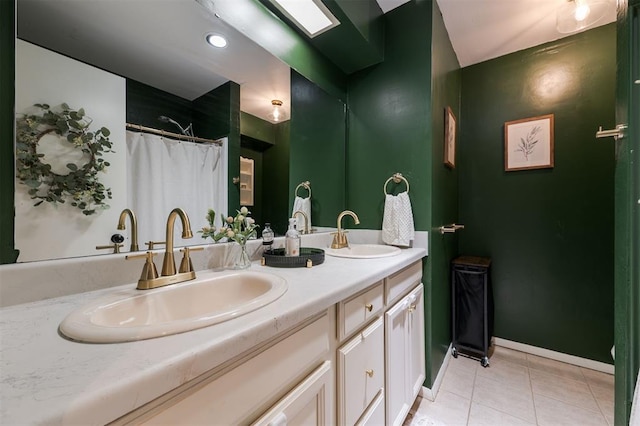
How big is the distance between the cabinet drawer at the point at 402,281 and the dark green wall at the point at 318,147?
0.63 m

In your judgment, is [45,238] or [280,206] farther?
[280,206]

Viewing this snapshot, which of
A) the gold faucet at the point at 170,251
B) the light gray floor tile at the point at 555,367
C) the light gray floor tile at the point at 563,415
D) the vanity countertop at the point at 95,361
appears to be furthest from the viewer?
the light gray floor tile at the point at 555,367

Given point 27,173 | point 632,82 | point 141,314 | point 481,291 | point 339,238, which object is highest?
point 632,82

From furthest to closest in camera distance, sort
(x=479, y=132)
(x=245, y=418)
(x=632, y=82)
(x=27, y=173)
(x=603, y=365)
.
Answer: (x=479, y=132) → (x=603, y=365) → (x=632, y=82) → (x=27, y=173) → (x=245, y=418)

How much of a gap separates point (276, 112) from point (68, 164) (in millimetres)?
915

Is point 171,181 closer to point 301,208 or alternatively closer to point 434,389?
point 301,208

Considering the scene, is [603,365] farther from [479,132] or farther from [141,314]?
[141,314]

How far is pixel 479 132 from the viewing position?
7.17ft

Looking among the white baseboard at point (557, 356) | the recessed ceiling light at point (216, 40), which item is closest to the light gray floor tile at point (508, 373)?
the white baseboard at point (557, 356)

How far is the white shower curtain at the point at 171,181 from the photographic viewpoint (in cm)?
84

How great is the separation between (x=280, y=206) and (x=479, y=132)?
1.93 meters

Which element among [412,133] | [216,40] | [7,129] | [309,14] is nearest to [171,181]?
[7,129]

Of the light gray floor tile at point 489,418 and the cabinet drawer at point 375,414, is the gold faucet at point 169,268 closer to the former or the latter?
the cabinet drawer at point 375,414

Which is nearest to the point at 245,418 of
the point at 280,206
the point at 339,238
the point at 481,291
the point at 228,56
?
the point at 280,206
